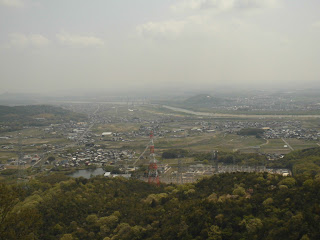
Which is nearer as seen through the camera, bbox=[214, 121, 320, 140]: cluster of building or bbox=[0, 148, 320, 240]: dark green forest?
bbox=[0, 148, 320, 240]: dark green forest

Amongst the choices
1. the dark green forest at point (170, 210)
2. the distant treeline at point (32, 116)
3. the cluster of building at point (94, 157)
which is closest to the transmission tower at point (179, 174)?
the dark green forest at point (170, 210)

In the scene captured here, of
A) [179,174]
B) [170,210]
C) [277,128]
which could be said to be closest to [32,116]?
[277,128]

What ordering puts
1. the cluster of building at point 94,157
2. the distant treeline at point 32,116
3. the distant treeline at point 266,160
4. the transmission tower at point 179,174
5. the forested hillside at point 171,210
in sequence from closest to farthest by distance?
the forested hillside at point 171,210, the distant treeline at point 266,160, the transmission tower at point 179,174, the cluster of building at point 94,157, the distant treeline at point 32,116

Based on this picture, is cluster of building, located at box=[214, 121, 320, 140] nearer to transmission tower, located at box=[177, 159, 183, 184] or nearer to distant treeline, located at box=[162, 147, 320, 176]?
distant treeline, located at box=[162, 147, 320, 176]

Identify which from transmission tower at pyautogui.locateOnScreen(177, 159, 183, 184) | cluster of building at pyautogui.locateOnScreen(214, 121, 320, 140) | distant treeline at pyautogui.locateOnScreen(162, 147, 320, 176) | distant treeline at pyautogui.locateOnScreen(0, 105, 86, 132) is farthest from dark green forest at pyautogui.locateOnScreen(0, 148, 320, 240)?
distant treeline at pyautogui.locateOnScreen(0, 105, 86, 132)

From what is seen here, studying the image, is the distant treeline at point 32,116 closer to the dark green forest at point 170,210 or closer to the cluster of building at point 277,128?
the cluster of building at point 277,128

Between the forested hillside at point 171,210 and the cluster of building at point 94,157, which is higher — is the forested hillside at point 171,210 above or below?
above

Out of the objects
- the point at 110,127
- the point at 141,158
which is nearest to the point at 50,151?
the point at 141,158

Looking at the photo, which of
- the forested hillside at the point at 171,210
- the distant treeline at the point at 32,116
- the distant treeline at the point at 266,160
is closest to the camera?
the forested hillside at the point at 171,210

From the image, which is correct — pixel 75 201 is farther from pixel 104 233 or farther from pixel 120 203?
pixel 104 233

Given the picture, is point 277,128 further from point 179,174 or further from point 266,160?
point 179,174
